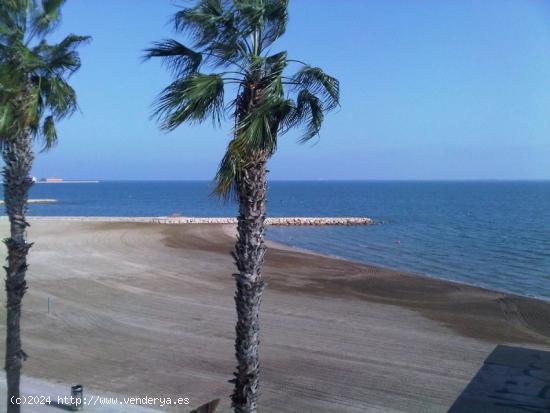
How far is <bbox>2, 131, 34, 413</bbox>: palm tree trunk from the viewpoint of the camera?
700 cm

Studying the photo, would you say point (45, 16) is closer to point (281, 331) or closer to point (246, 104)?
point (246, 104)

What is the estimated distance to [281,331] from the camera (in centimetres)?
1586

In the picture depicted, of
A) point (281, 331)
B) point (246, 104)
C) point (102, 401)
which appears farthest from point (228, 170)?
point (281, 331)

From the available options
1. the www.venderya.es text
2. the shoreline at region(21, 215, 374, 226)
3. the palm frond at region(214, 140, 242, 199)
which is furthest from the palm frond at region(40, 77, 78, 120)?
the shoreline at region(21, 215, 374, 226)

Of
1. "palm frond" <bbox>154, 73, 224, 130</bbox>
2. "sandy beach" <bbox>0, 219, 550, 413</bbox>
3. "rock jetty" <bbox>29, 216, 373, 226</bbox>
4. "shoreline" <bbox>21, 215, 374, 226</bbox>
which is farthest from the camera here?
"rock jetty" <bbox>29, 216, 373, 226</bbox>

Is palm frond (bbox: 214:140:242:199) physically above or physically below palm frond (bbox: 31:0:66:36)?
below

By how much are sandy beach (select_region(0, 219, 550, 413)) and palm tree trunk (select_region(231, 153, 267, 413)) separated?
171 inches

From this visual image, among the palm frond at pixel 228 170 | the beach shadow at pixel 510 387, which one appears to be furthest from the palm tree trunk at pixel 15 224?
the beach shadow at pixel 510 387

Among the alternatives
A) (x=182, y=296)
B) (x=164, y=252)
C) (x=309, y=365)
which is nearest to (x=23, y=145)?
(x=309, y=365)

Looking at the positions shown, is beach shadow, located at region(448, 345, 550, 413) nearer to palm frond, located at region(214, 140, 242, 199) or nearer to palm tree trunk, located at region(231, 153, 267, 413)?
palm tree trunk, located at region(231, 153, 267, 413)

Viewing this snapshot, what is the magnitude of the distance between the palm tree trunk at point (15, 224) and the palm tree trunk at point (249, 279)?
2.75 meters

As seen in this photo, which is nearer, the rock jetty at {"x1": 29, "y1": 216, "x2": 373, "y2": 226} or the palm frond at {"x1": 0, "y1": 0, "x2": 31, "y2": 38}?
the palm frond at {"x1": 0, "y1": 0, "x2": 31, "y2": 38}

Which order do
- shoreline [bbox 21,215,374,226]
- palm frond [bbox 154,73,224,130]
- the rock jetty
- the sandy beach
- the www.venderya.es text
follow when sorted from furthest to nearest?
the rock jetty → shoreline [bbox 21,215,374,226] → the sandy beach → the www.venderya.es text → palm frond [bbox 154,73,224,130]

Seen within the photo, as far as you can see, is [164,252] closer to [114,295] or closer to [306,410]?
[114,295]
